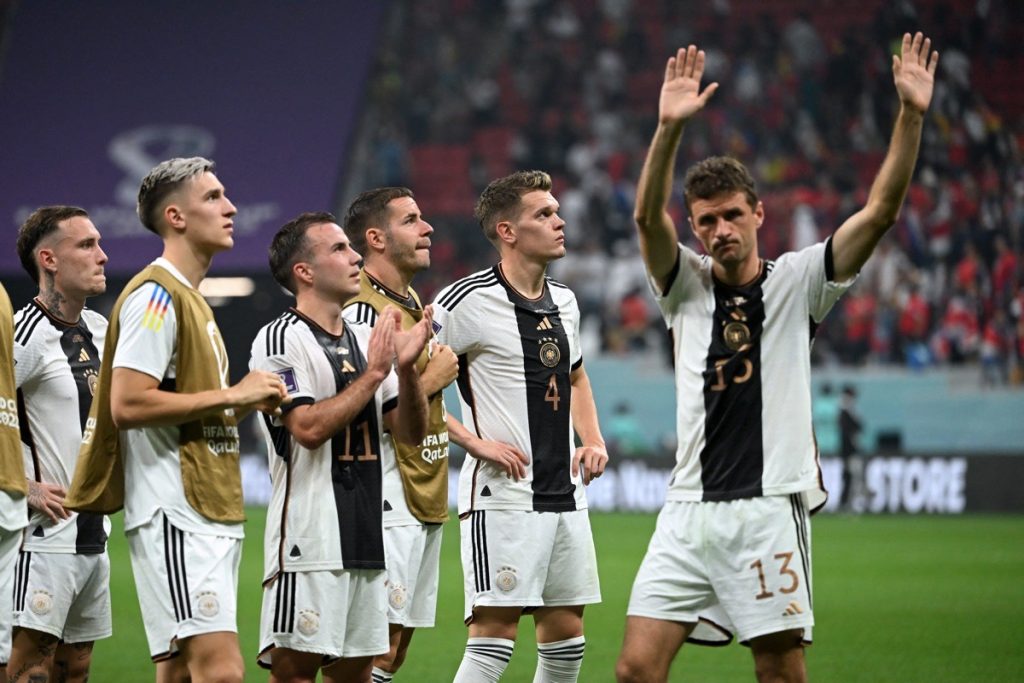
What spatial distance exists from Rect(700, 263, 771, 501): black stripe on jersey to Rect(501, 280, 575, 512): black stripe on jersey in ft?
4.25

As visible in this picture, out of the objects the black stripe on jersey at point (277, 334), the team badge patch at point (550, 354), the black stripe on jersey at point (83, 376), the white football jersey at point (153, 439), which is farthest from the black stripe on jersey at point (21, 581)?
the team badge patch at point (550, 354)

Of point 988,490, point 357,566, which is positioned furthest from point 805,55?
point 357,566

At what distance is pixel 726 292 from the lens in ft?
16.7

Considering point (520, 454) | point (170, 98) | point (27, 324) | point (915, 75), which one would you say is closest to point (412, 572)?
point (520, 454)

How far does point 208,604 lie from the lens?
454 cm

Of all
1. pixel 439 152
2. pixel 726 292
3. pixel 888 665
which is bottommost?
pixel 888 665

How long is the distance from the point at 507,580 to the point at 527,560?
0.13m

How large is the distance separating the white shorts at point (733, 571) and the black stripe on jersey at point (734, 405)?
0.09 m

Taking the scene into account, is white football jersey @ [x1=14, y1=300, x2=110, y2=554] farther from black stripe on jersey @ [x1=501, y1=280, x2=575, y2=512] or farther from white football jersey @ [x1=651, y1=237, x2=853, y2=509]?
white football jersey @ [x1=651, y1=237, x2=853, y2=509]

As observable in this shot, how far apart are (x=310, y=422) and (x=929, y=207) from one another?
19.4 metres

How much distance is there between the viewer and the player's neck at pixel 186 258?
15.9 ft

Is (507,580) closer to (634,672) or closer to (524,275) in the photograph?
(634,672)

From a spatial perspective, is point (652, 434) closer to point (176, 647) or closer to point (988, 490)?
point (988, 490)

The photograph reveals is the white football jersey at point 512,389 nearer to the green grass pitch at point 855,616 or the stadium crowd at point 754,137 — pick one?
the green grass pitch at point 855,616
